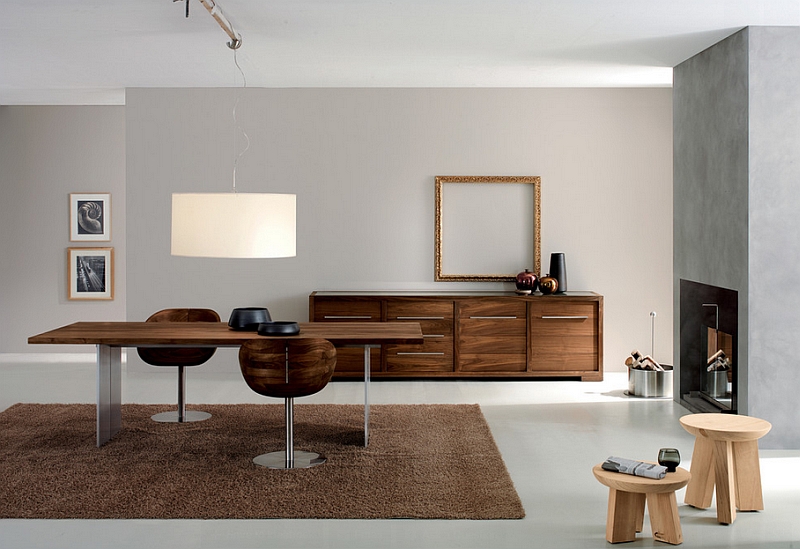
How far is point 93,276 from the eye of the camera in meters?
8.64

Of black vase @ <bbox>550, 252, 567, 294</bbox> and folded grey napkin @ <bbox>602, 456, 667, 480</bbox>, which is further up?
black vase @ <bbox>550, 252, 567, 294</bbox>

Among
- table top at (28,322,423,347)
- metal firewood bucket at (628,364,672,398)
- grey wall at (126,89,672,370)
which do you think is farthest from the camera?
grey wall at (126,89,672,370)

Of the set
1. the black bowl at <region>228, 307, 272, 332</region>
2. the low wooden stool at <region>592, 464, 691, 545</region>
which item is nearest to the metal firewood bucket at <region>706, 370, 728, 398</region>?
the low wooden stool at <region>592, 464, 691, 545</region>

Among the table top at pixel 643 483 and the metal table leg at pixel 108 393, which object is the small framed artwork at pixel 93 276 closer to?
the metal table leg at pixel 108 393

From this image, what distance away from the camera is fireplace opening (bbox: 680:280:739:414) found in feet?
17.3

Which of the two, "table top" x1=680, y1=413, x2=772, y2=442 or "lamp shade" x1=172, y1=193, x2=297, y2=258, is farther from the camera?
"lamp shade" x1=172, y1=193, x2=297, y2=258

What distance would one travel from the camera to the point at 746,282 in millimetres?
4906

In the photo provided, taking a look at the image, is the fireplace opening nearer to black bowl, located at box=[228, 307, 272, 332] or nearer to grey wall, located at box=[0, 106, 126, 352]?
black bowl, located at box=[228, 307, 272, 332]

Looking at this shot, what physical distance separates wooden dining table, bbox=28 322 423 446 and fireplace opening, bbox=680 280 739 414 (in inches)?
78.4

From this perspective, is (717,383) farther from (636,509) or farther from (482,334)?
(636,509)

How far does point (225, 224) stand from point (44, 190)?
5.06 meters

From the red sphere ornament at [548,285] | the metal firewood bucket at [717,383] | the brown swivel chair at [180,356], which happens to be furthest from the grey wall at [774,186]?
the brown swivel chair at [180,356]

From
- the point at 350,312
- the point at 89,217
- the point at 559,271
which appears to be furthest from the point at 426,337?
the point at 89,217

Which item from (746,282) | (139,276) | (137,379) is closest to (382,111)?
(139,276)
